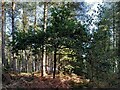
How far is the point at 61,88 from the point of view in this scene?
3.99m

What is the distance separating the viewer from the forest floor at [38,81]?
155 inches

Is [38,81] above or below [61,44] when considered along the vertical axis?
below

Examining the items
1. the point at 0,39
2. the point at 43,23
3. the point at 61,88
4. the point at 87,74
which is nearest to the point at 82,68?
the point at 87,74

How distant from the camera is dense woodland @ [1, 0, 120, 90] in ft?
12.9

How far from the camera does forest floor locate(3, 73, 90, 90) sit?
3941 mm

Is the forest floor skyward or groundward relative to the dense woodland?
groundward

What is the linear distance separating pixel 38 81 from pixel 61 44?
51 cm

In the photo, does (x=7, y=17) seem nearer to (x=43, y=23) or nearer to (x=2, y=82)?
(x=43, y=23)

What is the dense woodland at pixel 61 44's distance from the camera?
3.94m

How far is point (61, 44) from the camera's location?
402 centimetres

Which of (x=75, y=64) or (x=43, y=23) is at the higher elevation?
(x=43, y=23)

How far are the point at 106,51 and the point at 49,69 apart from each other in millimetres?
693

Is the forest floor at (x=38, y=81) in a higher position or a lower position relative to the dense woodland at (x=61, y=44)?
lower

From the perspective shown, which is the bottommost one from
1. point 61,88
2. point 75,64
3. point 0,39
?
point 61,88
